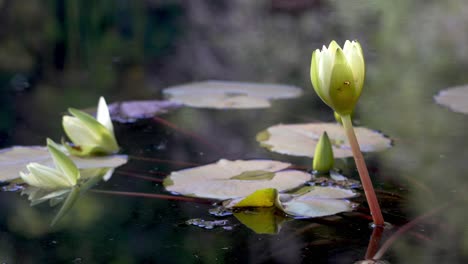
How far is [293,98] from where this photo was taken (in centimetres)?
227

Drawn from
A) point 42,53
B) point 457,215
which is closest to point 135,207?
point 457,215

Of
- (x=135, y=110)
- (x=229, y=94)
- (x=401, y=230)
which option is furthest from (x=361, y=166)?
(x=229, y=94)

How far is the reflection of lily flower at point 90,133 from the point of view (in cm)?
148

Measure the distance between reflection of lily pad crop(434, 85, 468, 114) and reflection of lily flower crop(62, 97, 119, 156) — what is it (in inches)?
42.9

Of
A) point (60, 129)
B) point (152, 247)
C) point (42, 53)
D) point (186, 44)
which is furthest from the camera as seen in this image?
point (186, 44)

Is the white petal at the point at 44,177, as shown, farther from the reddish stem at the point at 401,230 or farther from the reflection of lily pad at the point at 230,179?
the reddish stem at the point at 401,230

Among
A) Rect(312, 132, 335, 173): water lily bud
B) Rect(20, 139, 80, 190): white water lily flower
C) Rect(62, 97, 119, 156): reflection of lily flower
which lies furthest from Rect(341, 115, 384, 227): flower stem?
Rect(62, 97, 119, 156): reflection of lily flower

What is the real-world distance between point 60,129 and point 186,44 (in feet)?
7.13

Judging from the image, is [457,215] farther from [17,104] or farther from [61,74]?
[61,74]

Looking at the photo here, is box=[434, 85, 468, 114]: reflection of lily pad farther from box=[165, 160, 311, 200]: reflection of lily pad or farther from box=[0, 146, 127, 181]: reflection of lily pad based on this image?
box=[0, 146, 127, 181]: reflection of lily pad

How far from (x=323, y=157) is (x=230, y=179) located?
0.67 ft

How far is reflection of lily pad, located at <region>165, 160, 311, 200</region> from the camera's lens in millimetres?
1202

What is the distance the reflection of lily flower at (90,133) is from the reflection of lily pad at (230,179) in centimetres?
29

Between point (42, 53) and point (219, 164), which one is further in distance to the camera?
point (42, 53)
